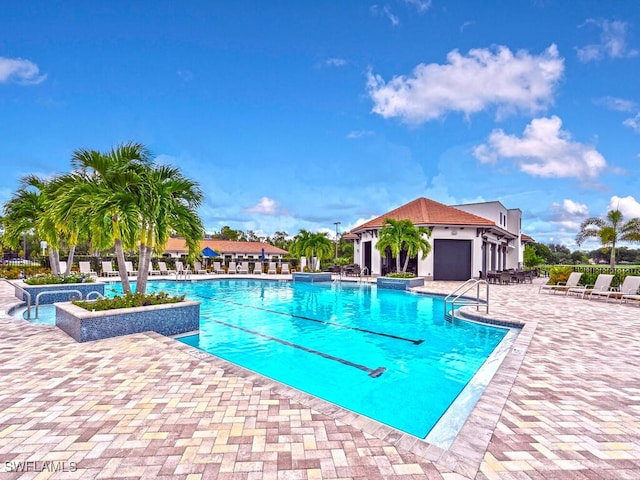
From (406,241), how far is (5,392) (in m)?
17.4

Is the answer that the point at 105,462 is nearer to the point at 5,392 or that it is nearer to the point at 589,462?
the point at 5,392

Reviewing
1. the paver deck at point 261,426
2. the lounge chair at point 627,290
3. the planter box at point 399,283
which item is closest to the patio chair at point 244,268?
the planter box at point 399,283

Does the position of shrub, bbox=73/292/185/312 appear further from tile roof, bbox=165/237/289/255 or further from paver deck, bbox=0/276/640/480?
tile roof, bbox=165/237/289/255

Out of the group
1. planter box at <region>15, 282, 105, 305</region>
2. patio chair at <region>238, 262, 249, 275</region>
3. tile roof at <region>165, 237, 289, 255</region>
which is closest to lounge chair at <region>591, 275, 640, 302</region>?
planter box at <region>15, 282, 105, 305</region>

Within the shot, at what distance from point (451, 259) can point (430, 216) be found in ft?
10.5

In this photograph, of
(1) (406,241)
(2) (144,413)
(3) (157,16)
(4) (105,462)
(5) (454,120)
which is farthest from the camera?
(5) (454,120)

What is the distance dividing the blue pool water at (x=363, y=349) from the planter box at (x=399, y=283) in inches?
184

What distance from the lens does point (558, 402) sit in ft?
12.0

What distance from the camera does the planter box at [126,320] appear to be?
5904 mm

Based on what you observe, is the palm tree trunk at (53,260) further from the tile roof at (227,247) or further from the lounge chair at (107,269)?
the tile roof at (227,247)

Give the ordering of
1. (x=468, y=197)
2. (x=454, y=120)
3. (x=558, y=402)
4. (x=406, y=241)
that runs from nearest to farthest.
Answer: (x=558, y=402)
(x=406, y=241)
(x=454, y=120)
(x=468, y=197)

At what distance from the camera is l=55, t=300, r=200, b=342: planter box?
590 centimetres

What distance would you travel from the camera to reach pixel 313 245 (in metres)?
23.0

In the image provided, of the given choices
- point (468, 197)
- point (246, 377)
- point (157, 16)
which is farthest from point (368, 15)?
point (468, 197)
